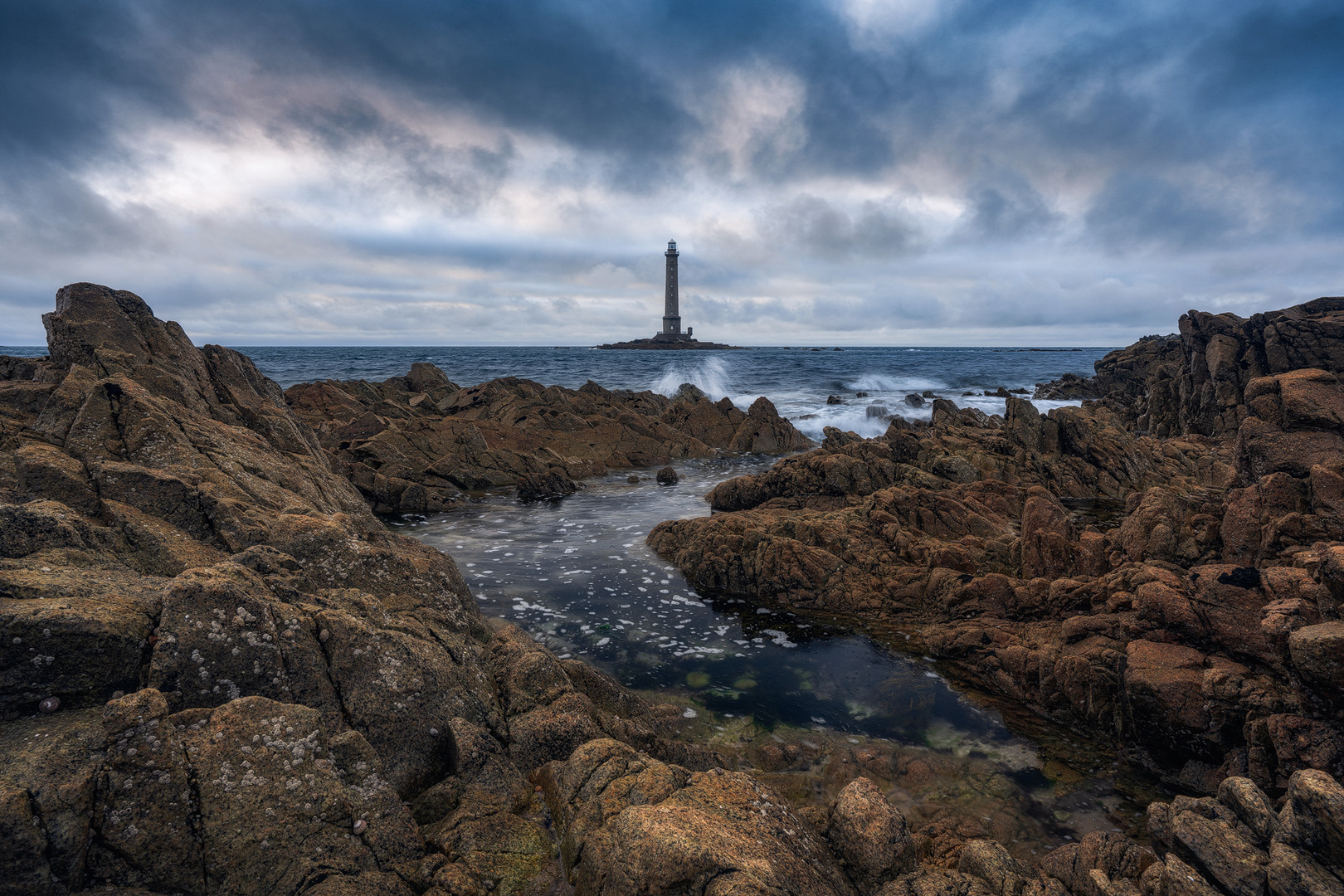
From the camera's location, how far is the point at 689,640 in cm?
1274

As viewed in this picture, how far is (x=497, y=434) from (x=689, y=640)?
22251 millimetres

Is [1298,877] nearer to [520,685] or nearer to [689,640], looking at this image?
[520,685]

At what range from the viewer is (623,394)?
48344 mm

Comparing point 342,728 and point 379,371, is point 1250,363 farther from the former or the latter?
point 379,371

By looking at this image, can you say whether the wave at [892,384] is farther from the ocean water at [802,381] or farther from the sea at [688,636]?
the sea at [688,636]

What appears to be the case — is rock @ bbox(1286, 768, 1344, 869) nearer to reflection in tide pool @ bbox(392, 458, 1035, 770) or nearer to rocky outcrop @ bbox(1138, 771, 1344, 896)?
rocky outcrop @ bbox(1138, 771, 1344, 896)

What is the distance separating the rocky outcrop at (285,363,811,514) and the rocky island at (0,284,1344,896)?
8.87 meters

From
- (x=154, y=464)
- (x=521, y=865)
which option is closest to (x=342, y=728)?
(x=521, y=865)

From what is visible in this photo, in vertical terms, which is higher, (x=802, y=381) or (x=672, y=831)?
(x=802, y=381)

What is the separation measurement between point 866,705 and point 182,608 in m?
9.60

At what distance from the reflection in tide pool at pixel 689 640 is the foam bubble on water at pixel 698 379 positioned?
45597 millimetres

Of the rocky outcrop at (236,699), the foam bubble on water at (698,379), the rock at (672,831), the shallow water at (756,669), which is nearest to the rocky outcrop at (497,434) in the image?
the shallow water at (756,669)

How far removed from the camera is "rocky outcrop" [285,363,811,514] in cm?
2506

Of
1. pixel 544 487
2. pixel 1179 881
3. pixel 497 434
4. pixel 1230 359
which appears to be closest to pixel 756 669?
pixel 1179 881
